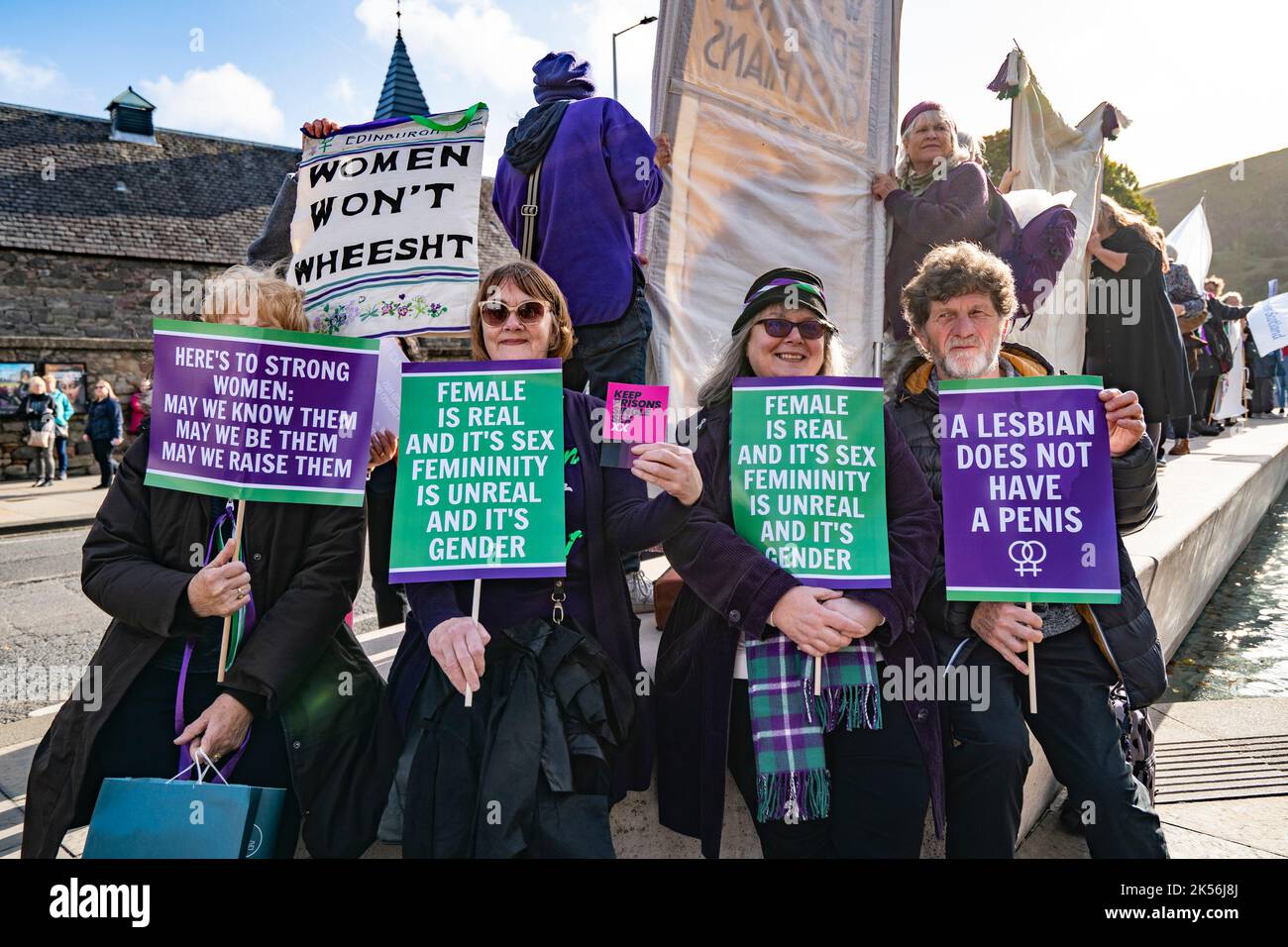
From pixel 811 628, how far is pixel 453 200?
6.96 feet

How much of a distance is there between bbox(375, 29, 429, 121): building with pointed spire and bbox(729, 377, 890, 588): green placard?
28.1 meters

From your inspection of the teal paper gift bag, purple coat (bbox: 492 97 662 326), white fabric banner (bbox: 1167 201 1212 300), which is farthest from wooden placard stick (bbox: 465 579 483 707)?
white fabric banner (bbox: 1167 201 1212 300)

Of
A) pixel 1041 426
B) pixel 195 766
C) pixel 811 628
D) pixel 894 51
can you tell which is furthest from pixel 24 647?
pixel 894 51

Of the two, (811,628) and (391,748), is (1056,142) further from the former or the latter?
(391,748)

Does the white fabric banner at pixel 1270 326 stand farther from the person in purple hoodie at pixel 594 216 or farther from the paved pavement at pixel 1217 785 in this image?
the person in purple hoodie at pixel 594 216

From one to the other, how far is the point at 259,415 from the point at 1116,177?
119 feet

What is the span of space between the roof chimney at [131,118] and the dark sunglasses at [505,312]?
94.5 ft

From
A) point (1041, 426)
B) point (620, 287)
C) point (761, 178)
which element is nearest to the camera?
point (1041, 426)

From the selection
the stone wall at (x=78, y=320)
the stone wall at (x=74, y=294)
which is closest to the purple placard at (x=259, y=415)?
the stone wall at (x=78, y=320)

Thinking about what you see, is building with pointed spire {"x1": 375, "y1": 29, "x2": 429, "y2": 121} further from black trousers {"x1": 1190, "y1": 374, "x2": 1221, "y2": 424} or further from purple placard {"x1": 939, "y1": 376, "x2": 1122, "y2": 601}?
Result: purple placard {"x1": 939, "y1": 376, "x2": 1122, "y2": 601}

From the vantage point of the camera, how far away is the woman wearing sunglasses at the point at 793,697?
6.65 ft

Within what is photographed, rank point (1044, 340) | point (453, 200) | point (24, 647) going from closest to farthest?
1. point (453, 200)
2. point (24, 647)
3. point (1044, 340)

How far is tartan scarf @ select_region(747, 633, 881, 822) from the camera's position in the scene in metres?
2.02
